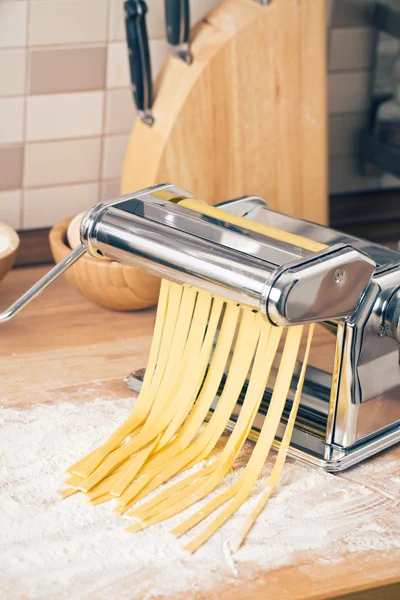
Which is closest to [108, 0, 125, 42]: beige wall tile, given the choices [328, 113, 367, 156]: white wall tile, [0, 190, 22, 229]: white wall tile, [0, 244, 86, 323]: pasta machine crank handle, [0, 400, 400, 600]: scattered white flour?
[0, 190, 22, 229]: white wall tile

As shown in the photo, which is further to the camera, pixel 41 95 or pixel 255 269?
pixel 41 95

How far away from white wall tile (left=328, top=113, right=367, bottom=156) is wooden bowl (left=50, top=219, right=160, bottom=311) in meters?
0.42

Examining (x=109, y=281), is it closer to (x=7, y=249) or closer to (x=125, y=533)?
(x=7, y=249)

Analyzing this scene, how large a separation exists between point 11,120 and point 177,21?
0.83ft

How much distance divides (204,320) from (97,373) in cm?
19

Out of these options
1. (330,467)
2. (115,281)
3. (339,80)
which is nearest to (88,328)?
(115,281)

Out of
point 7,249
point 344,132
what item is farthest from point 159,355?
point 344,132

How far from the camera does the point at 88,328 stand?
3.84 feet

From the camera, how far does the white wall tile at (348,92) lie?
55.6 inches

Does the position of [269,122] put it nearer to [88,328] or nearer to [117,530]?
[88,328]

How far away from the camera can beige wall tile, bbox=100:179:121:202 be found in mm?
1342

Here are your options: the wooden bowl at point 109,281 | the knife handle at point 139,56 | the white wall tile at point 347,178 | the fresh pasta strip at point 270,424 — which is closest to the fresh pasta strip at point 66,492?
the fresh pasta strip at point 270,424

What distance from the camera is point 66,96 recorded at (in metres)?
1.27

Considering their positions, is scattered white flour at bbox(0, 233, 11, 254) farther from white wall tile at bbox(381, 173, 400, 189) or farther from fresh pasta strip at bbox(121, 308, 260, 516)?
white wall tile at bbox(381, 173, 400, 189)
